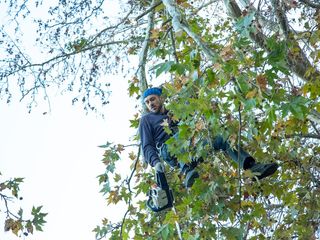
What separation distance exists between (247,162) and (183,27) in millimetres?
1295

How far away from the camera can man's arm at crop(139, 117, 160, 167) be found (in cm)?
508

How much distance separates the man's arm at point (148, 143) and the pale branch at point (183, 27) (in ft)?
4.05

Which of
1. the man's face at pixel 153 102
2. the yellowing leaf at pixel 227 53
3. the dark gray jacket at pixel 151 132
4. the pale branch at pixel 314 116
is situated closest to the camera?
the yellowing leaf at pixel 227 53

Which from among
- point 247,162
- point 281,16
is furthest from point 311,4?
point 247,162

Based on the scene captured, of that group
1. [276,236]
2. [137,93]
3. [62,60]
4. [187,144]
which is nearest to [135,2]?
[62,60]

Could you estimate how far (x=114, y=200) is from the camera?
5414 mm

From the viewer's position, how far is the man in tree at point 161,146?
478 centimetres

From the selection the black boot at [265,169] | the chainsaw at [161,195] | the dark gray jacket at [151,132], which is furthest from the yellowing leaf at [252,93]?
the dark gray jacket at [151,132]

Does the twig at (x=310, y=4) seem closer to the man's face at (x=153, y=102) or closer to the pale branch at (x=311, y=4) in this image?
the pale branch at (x=311, y=4)

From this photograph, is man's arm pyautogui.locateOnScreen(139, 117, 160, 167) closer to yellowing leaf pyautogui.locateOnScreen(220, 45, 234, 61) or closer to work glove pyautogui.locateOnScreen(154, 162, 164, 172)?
work glove pyautogui.locateOnScreen(154, 162, 164, 172)

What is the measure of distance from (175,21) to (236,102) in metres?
0.81

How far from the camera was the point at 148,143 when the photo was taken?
17.5 feet

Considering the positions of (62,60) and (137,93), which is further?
(62,60)

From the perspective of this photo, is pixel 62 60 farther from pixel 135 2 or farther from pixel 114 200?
pixel 114 200
